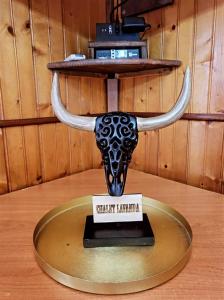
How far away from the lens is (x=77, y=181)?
1.15m

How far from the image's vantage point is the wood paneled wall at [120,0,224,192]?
0.97 m

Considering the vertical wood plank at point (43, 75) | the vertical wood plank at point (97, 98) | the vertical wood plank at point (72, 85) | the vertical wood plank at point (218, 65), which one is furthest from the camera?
the vertical wood plank at point (97, 98)

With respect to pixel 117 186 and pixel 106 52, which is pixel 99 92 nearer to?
pixel 106 52

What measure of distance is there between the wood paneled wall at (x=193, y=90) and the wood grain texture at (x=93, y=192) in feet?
0.39

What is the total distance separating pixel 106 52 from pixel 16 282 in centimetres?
83

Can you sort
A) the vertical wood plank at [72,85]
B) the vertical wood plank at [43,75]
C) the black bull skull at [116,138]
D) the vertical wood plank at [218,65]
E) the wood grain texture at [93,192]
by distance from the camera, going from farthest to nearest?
the vertical wood plank at [72,85]
the vertical wood plank at [43,75]
the vertical wood plank at [218,65]
the black bull skull at [116,138]
the wood grain texture at [93,192]

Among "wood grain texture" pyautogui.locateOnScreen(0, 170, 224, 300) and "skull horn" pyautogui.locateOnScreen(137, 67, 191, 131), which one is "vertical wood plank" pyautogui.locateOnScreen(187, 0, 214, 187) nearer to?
"wood grain texture" pyautogui.locateOnScreen(0, 170, 224, 300)

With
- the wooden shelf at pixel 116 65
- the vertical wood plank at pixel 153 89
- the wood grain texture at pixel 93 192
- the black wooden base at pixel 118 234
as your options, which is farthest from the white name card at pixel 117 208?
the vertical wood plank at pixel 153 89

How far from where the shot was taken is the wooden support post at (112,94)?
4.30 feet

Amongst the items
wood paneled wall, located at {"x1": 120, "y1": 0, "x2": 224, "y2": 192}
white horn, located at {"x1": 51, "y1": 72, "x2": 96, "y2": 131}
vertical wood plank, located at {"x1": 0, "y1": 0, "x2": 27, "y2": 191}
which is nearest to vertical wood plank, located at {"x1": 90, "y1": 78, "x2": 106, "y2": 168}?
wood paneled wall, located at {"x1": 120, "y1": 0, "x2": 224, "y2": 192}

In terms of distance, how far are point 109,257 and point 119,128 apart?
0.30 metres

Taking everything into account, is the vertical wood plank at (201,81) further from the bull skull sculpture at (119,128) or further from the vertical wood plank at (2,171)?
the vertical wood plank at (2,171)

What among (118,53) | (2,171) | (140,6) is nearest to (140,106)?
(118,53)

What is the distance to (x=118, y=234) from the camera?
62 centimetres
